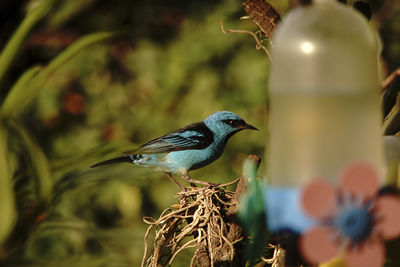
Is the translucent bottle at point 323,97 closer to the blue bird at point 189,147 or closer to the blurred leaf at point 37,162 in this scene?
the blue bird at point 189,147

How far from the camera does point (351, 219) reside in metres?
1.18

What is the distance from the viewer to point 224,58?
436cm

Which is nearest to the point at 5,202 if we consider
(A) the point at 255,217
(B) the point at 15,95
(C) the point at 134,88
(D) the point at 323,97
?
(B) the point at 15,95

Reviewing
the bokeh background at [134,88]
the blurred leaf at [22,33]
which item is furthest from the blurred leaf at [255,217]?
the bokeh background at [134,88]

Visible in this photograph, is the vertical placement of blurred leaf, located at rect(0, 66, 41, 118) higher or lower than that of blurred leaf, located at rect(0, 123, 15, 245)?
higher

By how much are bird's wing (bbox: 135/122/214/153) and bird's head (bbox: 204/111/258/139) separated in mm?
27

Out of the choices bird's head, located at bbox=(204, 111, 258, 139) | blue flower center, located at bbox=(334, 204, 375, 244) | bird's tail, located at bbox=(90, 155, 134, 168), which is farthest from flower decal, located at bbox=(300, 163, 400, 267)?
bird's tail, located at bbox=(90, 155, 134, 168)

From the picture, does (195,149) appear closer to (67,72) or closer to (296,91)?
(296,91)

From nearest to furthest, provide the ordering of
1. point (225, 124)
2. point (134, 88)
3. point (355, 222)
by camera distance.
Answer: point (355, 222), point (225, 124), point (134, 88)

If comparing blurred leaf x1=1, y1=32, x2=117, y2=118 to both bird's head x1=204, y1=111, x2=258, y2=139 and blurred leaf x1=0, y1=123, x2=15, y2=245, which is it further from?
bird's head x1=204, y1=111, x2=258, y2=139

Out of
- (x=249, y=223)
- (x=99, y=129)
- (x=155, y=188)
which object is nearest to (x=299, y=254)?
(x=249, y=223)

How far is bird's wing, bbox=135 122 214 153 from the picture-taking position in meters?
2.06

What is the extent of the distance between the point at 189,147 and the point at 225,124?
6.0 inches

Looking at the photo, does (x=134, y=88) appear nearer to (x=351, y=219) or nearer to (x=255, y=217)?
(x=255, y=217)
